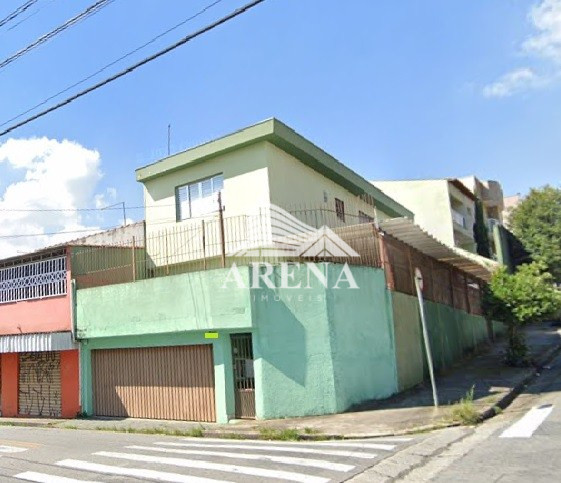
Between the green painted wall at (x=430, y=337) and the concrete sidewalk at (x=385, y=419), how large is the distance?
1.65 ft

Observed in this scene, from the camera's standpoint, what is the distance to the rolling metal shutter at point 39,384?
54.6 feet

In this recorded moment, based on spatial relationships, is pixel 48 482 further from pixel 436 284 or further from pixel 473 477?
pixel 436 284

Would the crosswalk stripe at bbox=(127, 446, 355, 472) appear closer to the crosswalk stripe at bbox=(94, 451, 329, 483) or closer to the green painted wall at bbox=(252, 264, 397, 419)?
the crosswalk stripe at bbox=(94, 451, 329, 483)

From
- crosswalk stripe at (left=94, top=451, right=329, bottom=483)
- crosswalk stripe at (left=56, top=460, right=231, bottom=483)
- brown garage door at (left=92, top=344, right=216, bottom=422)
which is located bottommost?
crosswalk stripe at (left=94, top=451, right=329, bottom=483)

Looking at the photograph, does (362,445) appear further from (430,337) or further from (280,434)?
(430,337)

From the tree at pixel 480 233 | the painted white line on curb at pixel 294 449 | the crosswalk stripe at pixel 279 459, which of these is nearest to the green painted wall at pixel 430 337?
the painted white line on curb at pixel 294 449

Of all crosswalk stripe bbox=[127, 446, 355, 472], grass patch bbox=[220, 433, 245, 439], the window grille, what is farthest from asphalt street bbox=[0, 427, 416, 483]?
the window grille

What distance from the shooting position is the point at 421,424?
967cm

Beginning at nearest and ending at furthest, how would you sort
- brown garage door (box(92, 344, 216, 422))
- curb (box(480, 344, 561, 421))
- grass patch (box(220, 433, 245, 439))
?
1. curb (box(480, 344, 561, 421))
2. grass patch (box(220, 433, 245, 439))
3. brown garage door (box(92, 344, 216, 422))

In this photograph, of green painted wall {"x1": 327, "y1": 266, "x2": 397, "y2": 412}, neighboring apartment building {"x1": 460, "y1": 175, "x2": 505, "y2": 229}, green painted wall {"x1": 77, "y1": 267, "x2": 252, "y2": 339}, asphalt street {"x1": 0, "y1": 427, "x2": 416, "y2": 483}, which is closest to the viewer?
asphalt street {"x1": 0, "y1": 427, "x2": 416, "y2": 483}

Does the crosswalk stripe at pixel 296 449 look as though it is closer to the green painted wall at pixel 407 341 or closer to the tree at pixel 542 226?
the green painted wall at pixel 407 341

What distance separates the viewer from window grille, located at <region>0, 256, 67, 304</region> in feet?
54.2

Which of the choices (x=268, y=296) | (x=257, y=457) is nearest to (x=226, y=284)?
(x=268, y=296)

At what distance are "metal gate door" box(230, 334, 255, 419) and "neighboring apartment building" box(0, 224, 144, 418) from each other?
5822mm
